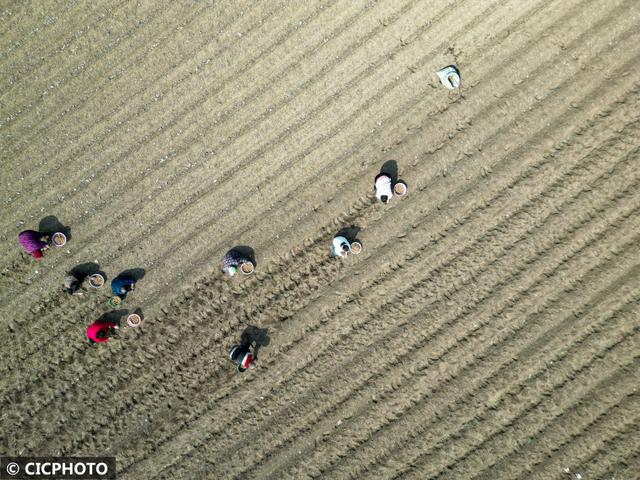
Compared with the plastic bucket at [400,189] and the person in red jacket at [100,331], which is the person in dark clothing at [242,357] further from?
the plastic bucket at [400,189]

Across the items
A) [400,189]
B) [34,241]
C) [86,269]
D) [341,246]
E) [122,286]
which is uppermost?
[34,241]

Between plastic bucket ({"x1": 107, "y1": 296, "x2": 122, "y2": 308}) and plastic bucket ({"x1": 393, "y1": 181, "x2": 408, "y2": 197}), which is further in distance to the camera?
plastic bucket ({"x1": 107, "y1": 296, "x2": 122, "y2": 308})

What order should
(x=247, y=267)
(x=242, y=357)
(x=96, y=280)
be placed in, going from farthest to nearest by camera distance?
(x=96, y=280)
(x=247, y=267)
(x=242, y=357)

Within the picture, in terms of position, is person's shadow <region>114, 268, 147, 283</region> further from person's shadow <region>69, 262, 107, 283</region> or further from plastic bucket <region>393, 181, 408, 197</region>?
plastic bucket <region>393, 181, 408, 197</region>

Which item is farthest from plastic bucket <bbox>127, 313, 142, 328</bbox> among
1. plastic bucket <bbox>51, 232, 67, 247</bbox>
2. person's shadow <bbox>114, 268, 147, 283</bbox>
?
plastic bucket <bbox>51, 232, 67, 247</bbox>

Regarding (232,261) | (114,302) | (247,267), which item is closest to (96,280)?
(114,302)

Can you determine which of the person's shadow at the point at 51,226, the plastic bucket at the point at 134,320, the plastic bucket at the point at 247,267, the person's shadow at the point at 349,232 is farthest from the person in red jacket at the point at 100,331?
the person's shadow at the point at 349,232

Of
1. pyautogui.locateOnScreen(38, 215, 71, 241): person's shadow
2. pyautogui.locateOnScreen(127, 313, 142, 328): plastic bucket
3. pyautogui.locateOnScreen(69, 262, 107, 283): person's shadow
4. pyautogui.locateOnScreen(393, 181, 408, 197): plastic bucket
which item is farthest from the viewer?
pyautogui.locateOnScreen(38, 215, 71, 241): person's shadow

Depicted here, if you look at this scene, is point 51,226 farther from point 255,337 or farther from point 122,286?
point 255,337
